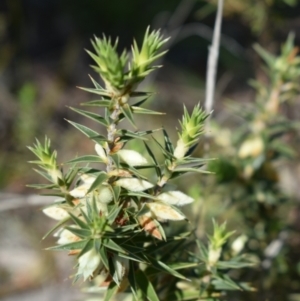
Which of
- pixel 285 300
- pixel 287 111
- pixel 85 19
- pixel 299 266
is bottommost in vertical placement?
pixel 285 300

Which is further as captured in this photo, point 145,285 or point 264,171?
point 264,171

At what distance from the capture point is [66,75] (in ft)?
9.90

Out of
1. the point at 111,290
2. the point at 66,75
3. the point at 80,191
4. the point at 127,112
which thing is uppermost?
the point at 66,75

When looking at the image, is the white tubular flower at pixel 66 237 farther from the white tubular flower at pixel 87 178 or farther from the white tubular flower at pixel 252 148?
the white tubular flower at pixel 252 148

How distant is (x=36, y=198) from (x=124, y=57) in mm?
714

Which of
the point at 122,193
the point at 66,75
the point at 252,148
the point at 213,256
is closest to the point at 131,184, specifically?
the point at 122,193

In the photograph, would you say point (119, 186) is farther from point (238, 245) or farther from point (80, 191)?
point (238, 245)

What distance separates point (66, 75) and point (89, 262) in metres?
2.44

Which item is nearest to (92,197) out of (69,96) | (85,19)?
(69,96)

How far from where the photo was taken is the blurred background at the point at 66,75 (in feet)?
6.53

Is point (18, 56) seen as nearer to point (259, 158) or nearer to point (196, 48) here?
point (196, 48)

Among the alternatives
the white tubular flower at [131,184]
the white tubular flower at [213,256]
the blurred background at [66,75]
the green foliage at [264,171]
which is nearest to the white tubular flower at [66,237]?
the white tubular flower at [131,184]

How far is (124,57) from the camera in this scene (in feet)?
2.02

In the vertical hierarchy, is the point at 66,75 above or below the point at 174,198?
above
